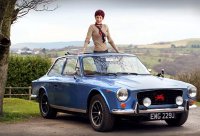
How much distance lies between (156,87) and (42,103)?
13.4ft

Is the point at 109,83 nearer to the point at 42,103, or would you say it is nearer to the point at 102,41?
the point at 102,41

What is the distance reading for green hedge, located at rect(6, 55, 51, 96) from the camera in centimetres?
2959

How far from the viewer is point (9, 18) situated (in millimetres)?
12500

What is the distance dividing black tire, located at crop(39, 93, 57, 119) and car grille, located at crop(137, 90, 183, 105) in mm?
3411

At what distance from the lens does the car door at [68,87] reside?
447 inches

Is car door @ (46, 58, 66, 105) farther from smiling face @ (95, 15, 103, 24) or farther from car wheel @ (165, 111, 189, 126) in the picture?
car wheel @ (165, 111, 189, 126)

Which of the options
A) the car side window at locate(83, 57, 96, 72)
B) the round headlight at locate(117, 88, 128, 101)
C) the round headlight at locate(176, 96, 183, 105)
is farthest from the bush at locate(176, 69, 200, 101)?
the round headlight at locate(117, 88, 128, 101)

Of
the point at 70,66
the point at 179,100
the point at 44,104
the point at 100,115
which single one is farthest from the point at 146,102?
the point at 44,104

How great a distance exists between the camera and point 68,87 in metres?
11.6

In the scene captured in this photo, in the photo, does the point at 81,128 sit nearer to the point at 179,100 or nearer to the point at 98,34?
the point at 179,100

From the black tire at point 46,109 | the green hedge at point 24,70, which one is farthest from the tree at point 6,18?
the green hedge at point 24,70

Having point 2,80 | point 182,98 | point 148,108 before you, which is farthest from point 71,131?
point 2,80

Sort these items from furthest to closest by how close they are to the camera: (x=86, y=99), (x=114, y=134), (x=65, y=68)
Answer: (x=65, y=68) < (x=86, y=99) < (x=114, y=134)

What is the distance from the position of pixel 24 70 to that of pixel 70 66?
1803cm
